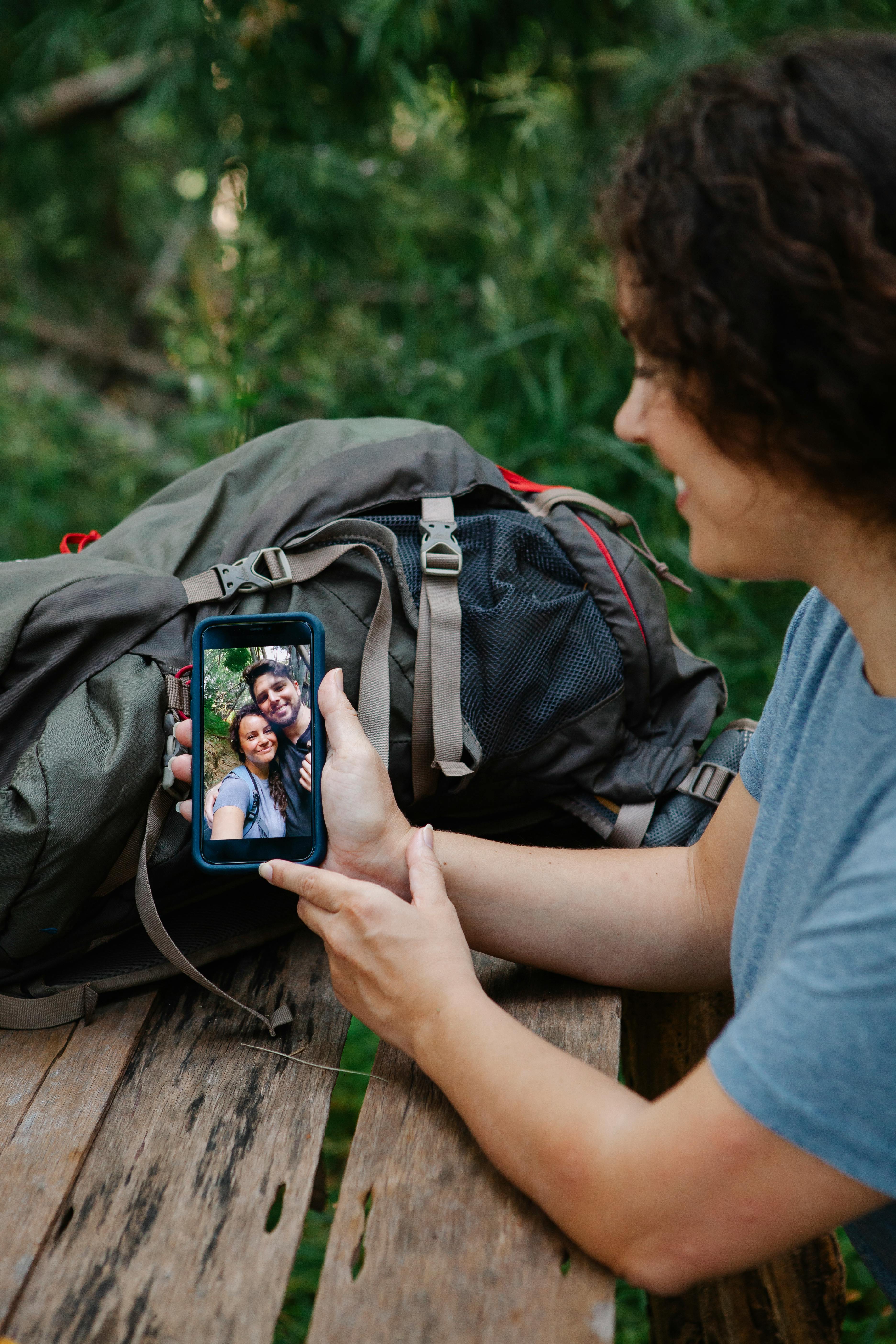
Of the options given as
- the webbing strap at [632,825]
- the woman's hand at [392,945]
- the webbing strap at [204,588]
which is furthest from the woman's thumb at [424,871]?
the webbing strap at [204,588]

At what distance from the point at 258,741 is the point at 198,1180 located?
516mm

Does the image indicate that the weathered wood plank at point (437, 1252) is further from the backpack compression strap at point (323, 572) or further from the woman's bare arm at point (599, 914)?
the backpack compression strap at point (323, 572)

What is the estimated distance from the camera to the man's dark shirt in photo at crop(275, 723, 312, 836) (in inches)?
50.1

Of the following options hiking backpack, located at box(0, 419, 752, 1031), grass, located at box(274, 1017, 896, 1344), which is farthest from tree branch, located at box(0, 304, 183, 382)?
grass, located at box(274, 1017, 896, 1344)

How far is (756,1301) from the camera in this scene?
4.85 feet

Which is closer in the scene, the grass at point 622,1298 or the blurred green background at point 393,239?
the grass at point 622,1298

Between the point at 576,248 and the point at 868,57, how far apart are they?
213 cm

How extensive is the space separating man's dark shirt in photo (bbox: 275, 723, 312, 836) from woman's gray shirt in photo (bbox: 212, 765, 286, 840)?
13 mm

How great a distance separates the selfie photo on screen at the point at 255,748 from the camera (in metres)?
1.27

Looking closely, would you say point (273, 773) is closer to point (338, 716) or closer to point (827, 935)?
point (338, 716)

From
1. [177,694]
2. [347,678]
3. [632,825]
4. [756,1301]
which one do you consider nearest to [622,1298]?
[756,1301]

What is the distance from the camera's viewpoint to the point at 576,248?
9.22 ft

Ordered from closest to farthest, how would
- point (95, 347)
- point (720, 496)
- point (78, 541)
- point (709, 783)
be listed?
point (720, 496) < point (709, 783) < point (78, 541) < point (95, 347)

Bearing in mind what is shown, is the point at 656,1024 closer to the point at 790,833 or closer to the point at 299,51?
the point at 790,833
